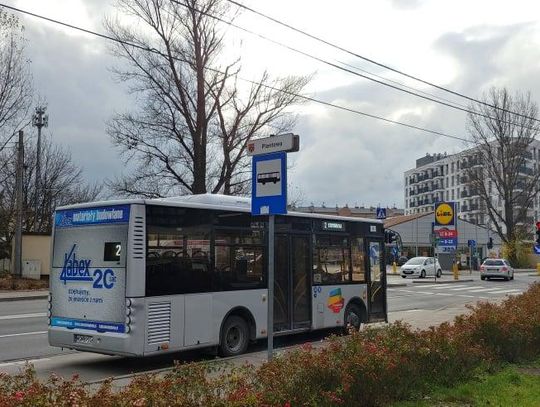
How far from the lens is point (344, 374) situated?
19.5ft

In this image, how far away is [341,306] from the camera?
14.1 m

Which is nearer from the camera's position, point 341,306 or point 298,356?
point 298,356

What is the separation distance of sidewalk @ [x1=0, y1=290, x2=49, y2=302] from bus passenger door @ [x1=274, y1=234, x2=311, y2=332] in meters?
15.6

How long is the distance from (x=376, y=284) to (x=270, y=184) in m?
8.75

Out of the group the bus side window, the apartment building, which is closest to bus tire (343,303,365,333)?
the bus side window

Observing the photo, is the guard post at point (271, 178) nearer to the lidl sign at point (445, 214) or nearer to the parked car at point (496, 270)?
the lidl sign at point (445, 214)

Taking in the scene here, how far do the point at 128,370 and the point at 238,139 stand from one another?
2678cm

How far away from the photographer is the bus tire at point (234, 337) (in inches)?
437

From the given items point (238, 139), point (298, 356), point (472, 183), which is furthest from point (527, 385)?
point (472, 183)

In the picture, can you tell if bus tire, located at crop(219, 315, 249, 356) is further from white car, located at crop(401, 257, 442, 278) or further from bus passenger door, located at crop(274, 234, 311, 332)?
white car, located at crop(401, 257, 442, 278)

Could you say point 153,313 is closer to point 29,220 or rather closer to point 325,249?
point 325,249

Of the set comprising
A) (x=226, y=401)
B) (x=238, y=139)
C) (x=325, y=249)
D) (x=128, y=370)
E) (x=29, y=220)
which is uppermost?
(x=238, y=139)

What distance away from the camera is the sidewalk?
2411cm

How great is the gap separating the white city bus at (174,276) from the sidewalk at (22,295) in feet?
49.1
